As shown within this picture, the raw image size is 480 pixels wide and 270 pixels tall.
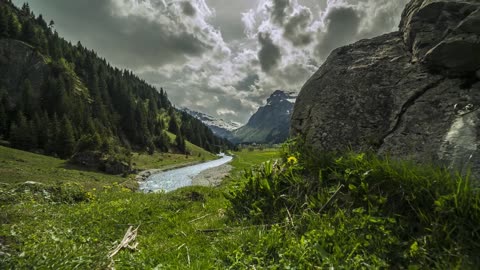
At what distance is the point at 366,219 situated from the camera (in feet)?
14.5

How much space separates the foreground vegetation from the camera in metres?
3.89

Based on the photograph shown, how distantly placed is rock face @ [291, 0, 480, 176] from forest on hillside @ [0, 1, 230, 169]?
Result: 87.7m

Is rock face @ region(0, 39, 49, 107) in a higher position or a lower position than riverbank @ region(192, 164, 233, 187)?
higher

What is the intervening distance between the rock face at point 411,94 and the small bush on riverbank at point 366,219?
0.84 m

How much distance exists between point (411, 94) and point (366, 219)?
4190mm

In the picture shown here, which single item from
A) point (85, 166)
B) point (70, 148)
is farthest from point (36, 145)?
point (85, 166)

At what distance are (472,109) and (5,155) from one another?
7744cm

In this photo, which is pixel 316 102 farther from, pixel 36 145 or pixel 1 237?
pixel 36 145

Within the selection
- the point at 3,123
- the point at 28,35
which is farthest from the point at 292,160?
the point at 28,35

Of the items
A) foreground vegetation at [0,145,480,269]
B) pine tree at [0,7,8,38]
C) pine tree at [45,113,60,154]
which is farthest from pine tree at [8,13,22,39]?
foreground vegetation at [0,145,480,269]

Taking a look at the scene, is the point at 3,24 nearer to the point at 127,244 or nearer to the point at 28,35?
the point at 28,35

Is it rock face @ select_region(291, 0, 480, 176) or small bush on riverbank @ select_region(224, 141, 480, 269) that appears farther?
rock face @ select_region(291, 0, 480, 176)

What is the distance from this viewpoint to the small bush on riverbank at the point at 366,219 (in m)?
3.79

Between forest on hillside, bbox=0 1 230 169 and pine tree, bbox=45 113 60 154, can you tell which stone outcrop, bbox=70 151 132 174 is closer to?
forest on hillside, bbox=0 1 230 169
